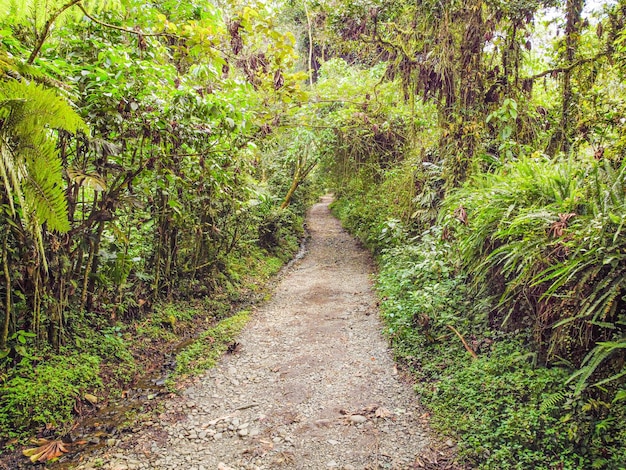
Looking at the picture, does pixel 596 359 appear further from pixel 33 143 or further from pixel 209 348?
pixel 209 348

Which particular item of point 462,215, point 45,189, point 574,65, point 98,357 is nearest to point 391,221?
point 462,215

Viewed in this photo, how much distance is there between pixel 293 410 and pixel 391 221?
5.10 m

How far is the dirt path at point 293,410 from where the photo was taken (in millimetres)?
3150

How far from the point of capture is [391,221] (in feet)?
26.6

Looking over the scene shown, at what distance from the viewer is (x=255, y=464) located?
309 cm

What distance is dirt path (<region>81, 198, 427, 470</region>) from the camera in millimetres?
3150

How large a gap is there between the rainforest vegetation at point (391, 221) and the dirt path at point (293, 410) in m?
0.38

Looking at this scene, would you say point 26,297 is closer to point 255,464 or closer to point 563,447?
point 255,464

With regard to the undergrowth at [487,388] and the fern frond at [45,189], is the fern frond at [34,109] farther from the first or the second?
the undergrowth at [487,388]

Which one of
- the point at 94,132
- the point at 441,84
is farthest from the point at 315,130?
the point at 94,132

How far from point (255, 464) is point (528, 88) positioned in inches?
249

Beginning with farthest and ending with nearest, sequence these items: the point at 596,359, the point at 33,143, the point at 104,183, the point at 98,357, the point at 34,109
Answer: the point at 98,357, the point at 104,183, the point at 596,359, the point at 33,143, the point at 34,109

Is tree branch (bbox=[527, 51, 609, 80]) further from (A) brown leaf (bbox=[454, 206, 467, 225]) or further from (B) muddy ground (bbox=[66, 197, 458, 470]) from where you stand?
(B) muddy ground (bbox=[66, 197, 458, 470])

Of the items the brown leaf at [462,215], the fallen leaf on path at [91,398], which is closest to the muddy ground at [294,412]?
the fallen leaf on path at [91,398]
